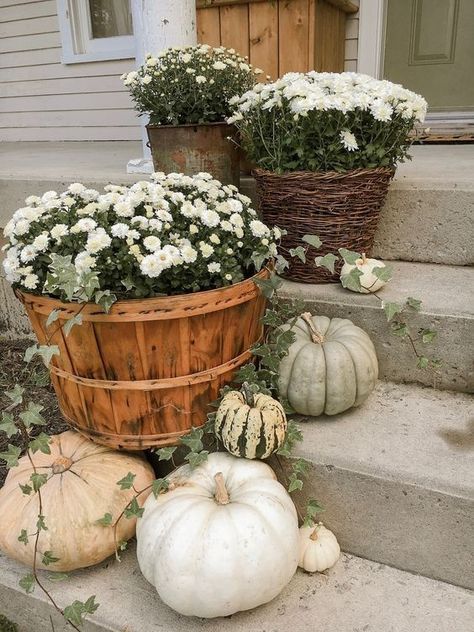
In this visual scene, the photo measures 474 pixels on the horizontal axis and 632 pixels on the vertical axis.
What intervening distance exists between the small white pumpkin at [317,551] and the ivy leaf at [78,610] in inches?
21.3

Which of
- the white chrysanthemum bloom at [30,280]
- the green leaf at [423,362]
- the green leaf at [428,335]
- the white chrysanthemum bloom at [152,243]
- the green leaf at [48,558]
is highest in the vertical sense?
the white chrysanthemum bloom at [152,243]

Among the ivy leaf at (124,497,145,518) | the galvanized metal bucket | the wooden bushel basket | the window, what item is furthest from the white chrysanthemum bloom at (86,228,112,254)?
the window

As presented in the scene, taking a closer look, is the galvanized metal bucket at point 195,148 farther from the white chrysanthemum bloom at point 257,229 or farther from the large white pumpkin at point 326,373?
→ the large white pumpkin at point 326,373

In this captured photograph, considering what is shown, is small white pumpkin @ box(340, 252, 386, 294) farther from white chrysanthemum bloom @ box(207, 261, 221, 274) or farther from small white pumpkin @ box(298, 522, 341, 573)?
small white pumpkin @ box(298, 522, 341, 573)

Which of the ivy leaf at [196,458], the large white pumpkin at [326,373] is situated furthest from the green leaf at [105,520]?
the large white pumpkin at [326,373]

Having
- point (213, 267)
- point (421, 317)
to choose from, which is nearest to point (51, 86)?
point (213, 267)

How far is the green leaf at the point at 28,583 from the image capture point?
4.69 ft

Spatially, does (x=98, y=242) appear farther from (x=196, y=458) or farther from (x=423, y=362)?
(x=423, y=362)

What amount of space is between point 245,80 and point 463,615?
2.06m

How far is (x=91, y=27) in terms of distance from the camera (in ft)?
15.7

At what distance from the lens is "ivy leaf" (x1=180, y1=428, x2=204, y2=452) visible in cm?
154

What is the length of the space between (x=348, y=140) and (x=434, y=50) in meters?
3.01

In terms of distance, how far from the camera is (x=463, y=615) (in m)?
→ 1.40

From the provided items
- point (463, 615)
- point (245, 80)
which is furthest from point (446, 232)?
point (463, 615)
